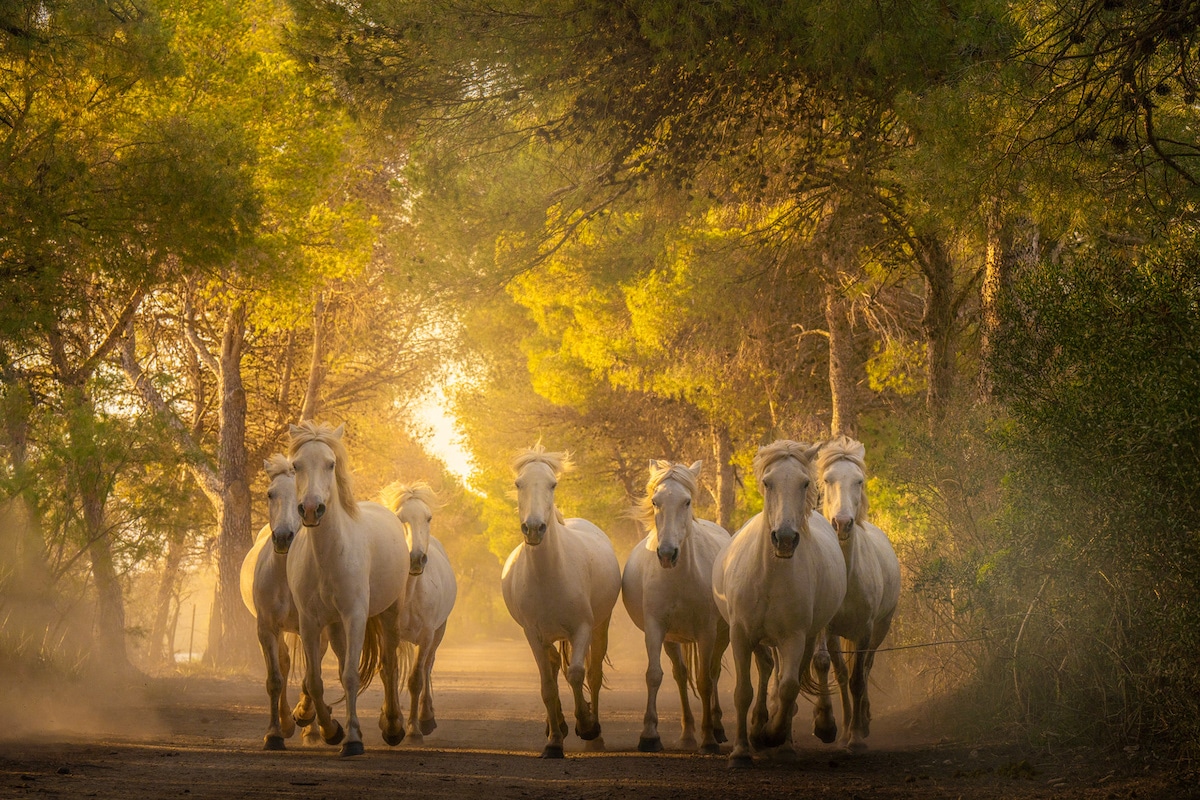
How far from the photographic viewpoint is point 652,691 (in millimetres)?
10242

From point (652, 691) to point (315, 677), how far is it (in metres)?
2.87

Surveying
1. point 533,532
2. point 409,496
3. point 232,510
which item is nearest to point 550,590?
point 533,532

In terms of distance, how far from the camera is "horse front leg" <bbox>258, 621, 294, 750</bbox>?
10.2 metres

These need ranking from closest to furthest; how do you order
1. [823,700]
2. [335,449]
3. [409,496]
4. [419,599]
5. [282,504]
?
1. [823,700]
2. [282,504]
3. [335,449]
4. [409,496]
5. [419,599]

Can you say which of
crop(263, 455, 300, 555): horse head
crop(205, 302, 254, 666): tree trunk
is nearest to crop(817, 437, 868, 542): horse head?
crop(263, 455, 300, 555): horse head

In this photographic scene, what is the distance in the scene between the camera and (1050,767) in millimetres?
7559

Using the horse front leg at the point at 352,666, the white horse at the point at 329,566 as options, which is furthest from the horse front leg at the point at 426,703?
the horse front leg at the point at 352,666

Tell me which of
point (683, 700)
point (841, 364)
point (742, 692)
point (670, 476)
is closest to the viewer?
point (742, 692)

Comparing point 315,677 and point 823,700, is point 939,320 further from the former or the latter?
point 315,677

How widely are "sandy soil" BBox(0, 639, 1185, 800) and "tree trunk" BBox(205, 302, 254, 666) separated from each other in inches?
302

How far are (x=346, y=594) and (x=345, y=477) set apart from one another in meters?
0.99

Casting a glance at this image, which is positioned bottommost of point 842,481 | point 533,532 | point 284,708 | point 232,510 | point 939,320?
point 284,708

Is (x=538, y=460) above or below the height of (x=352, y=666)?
above

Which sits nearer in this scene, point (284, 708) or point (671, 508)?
point (671, 508)
